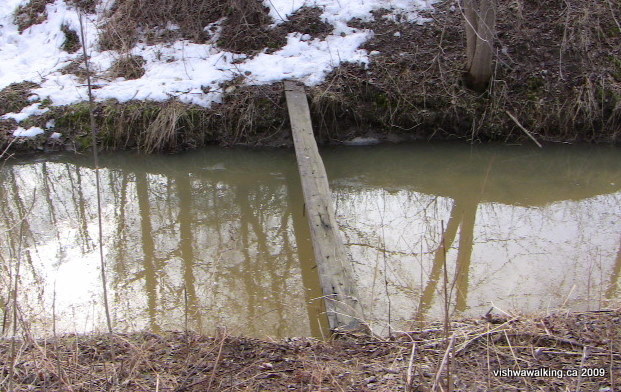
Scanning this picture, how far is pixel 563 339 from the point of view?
282 centimetres

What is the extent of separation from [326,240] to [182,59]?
4.72m

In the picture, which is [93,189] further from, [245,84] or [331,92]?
[331,92]

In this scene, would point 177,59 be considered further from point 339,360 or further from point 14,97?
point 339,360

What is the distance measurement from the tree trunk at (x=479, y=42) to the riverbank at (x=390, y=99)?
0.41 ft

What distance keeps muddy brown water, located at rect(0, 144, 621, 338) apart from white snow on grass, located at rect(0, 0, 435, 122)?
2.94 ft

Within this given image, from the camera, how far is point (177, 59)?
7.90 metres

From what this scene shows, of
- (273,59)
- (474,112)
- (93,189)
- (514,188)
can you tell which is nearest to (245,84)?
(273,59)

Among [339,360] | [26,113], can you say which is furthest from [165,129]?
[339,360]

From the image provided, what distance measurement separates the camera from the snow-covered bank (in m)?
7.29

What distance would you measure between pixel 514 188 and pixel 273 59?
138 inches

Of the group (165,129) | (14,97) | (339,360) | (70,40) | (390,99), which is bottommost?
(339,360)

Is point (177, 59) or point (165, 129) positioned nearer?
point (165, 129)

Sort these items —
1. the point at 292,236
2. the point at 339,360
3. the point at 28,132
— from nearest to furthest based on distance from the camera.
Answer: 1. the point at 339,360
2. the point at 292,236
3. the point at 28,132

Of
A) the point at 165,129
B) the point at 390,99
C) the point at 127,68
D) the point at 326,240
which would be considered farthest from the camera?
the point at 127,68
